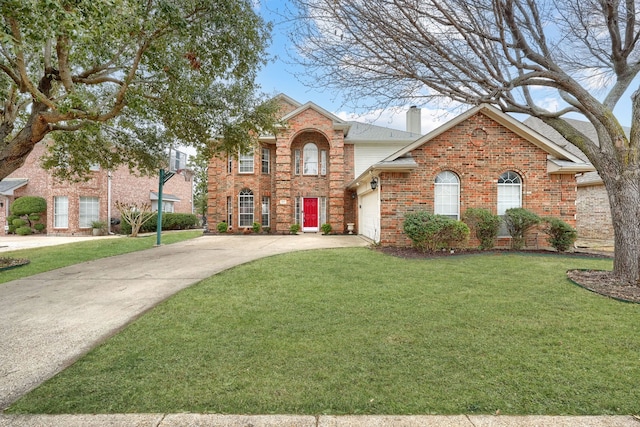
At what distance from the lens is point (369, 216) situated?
46.9 feet

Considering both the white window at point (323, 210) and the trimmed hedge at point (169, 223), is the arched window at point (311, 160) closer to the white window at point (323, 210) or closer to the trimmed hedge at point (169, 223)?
the white window at point (323, 210)

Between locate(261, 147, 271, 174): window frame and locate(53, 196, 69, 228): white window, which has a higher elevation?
locate(261, 147, 271, 174): window frame

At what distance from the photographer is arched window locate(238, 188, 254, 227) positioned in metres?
19.0

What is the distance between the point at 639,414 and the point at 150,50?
402 inches

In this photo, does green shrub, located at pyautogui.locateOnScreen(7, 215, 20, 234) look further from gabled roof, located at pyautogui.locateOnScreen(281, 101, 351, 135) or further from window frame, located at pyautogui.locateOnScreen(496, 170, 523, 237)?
window frame, located at pyautogui.locateOnScreen(496, 170, 523, 237)

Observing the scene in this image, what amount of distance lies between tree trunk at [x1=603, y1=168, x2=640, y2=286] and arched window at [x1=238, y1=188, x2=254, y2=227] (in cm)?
1643

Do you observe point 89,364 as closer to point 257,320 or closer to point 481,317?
point 257,320

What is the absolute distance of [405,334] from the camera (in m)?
3.84

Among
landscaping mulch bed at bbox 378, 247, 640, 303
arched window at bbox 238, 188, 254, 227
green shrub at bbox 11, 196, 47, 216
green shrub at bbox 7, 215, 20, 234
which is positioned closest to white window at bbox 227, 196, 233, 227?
arched window at bbox 238, 188, 254, 227

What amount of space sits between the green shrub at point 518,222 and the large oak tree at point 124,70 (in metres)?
9.24

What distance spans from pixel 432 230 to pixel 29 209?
80.9ft

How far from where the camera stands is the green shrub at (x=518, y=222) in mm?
10461

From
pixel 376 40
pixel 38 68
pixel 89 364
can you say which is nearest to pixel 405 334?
pixel 89 364

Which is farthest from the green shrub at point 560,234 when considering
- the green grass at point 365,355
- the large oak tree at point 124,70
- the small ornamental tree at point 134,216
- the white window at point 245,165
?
the small ornamental tree at point 134,216
